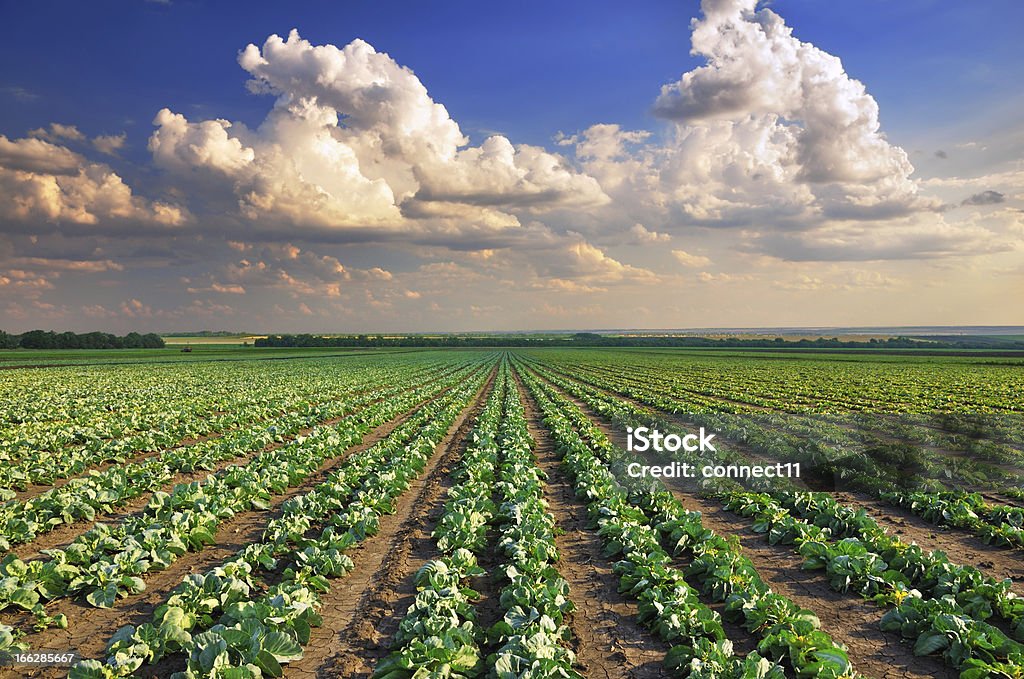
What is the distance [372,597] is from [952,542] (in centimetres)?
907

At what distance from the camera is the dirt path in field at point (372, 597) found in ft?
19.8

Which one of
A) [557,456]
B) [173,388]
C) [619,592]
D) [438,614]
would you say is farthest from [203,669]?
[173,388]

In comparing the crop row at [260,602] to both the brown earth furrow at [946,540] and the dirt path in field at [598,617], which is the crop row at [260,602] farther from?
the brown earth furrow at [946,540]

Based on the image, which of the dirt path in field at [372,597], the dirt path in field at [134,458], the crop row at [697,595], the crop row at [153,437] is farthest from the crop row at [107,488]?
the crop row at [697,595]

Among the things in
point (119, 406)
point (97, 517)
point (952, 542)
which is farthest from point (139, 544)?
point (119, 406)

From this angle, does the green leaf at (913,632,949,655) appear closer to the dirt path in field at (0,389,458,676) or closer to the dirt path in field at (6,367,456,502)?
the dirt path in field at (0,389,458,676)

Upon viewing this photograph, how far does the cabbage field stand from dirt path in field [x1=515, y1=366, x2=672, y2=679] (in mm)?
36

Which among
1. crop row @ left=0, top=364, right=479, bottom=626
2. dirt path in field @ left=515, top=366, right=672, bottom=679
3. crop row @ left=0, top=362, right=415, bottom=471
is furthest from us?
crop row @ left=0, top=362, right=415, bottom=471

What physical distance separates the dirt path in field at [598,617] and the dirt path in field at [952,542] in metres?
5.03

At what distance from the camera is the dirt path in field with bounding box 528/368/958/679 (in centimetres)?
584

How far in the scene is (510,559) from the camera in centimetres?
868

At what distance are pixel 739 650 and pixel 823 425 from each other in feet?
58.6

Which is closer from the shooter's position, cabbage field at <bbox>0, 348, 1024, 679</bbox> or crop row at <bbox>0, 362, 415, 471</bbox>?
cabbage field at <bbox>0, 348, 1024, 679</bbox>

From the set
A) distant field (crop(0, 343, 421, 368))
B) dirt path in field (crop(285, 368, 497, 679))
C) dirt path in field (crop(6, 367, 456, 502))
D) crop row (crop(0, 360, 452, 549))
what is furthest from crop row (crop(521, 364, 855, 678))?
distant field (crop(0, 343, 421, 368))
